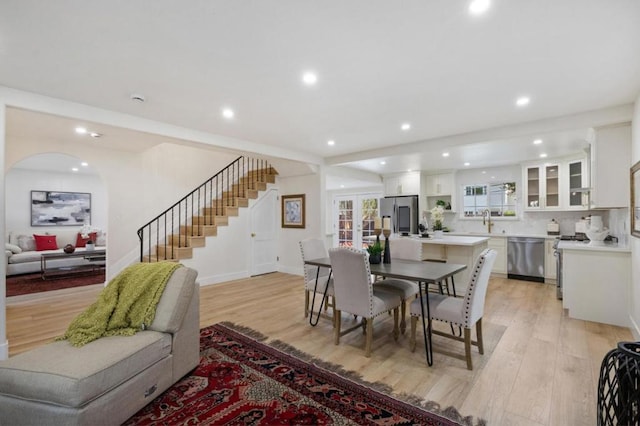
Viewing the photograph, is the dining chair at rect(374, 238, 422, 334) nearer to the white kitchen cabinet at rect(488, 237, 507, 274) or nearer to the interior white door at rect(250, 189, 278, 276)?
the white kitchen cabinet at rect(488, 237, 507, 274)

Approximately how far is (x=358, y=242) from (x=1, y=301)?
300 inches

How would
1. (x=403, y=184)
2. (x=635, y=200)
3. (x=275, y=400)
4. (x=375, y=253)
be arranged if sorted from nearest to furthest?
(x=275, y=400), (x=635, y=200), (x=375, y=253), (x=403, y=184)

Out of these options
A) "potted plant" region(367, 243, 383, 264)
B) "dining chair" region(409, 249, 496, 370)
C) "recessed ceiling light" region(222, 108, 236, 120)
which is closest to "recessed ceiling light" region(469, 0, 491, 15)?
"dining chair" region(409, 249, 496, 370)

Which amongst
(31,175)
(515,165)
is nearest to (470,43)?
(515,165)

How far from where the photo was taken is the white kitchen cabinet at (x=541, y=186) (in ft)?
18.6

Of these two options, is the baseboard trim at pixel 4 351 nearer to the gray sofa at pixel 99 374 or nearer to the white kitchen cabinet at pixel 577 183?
the gray sofa at pixel 99 374

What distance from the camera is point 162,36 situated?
198cm

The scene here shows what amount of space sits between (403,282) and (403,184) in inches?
163

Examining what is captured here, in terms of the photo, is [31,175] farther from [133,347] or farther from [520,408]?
[520,408]

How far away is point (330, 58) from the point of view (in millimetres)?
2273

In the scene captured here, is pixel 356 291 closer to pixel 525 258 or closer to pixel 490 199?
pixel 525 258

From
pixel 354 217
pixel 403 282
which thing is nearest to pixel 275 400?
pixel 403 282

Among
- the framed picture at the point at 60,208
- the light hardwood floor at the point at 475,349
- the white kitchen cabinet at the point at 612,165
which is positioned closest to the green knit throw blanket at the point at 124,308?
the light hardwood floor at the point at 475,349

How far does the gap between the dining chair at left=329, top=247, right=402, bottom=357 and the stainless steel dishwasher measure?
4104 mm
